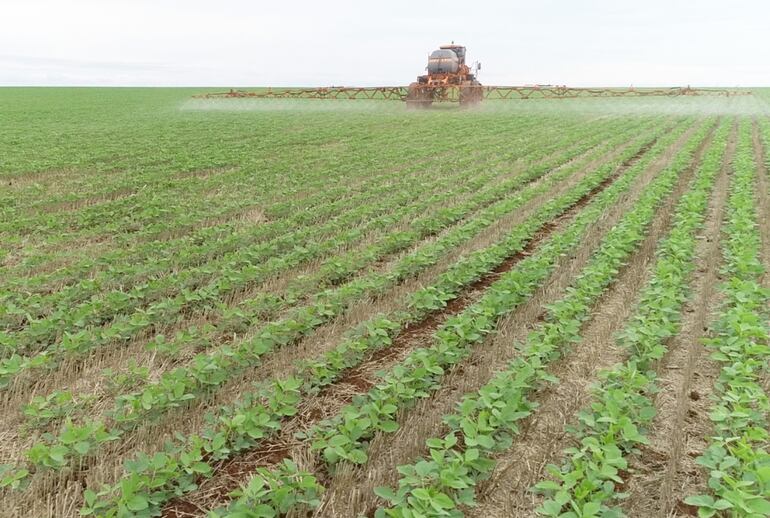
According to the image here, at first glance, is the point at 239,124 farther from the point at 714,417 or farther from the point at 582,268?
the point at 714,417

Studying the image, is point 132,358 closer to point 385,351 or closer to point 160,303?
point 160,303

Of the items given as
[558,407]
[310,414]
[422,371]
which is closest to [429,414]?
[422,371]

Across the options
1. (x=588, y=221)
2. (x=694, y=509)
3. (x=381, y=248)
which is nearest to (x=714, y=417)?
(x=694, y=509)

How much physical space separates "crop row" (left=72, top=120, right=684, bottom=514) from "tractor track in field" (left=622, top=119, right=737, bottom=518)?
202 cm

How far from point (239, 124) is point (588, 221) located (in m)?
20.4

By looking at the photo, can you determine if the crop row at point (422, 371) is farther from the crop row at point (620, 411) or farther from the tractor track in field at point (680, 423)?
the tractor track in field at point (680, 423)

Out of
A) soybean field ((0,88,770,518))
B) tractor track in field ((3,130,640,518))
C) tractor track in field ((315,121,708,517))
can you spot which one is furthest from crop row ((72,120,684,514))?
tractor track in field ((315,121,708,517))

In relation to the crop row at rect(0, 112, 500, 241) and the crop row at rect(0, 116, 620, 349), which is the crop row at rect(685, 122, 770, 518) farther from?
the crop row at rect(0, 112, 500, 241)

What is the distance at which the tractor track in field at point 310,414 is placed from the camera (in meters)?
3.06

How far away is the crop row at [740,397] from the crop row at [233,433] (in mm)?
2326

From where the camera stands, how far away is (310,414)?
3820mm

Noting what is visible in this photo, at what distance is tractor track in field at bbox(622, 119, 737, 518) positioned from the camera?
3086 mm

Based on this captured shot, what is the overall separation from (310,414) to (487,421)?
1168mm
